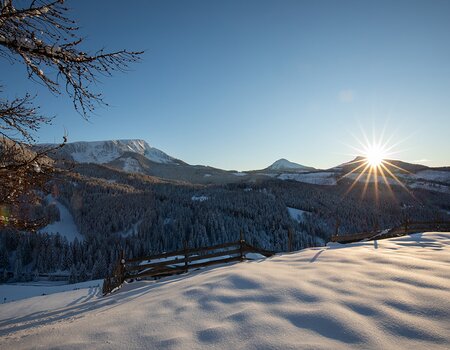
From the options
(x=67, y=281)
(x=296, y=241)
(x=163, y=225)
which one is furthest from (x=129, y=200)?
(x=296, y=241)

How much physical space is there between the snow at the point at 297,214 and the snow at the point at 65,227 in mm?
79290

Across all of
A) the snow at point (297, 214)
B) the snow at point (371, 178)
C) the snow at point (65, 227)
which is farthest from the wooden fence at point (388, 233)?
the snow at point (371, 178)

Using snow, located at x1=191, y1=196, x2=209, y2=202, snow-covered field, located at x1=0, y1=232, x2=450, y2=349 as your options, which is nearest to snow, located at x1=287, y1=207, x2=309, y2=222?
snow, located at x1=191, y1=196, x2=209, y2=202

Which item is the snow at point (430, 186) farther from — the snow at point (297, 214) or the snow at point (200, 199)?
the snow at point (200, 199)

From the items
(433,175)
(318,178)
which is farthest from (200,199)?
(433,175)

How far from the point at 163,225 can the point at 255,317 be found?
2932 inches

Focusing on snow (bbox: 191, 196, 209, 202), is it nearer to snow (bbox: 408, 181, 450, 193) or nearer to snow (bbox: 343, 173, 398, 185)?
snow (bbox: 343, 173, 398, 185)

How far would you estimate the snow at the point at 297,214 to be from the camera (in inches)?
4104

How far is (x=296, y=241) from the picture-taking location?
77250mm

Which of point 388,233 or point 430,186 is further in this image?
point 430,186

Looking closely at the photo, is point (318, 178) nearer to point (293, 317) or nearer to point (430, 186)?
point (430, 186)

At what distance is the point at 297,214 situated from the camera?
4254 inches

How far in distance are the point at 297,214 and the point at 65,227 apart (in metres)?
88.9

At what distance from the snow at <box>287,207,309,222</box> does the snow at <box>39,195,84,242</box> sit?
79290 millimetres
